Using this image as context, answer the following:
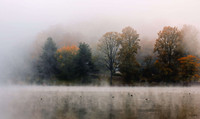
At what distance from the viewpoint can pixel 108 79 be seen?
58844 millimetres

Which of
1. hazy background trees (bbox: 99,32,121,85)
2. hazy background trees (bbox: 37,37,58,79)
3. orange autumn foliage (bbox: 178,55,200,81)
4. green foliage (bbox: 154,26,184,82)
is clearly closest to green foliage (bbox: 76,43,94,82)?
hazy background trees (bbox: 99,32,121,85)

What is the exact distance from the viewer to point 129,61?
54656mm

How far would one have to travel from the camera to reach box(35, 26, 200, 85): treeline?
5244 cm

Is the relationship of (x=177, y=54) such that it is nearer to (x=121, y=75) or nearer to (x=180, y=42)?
(x=180, y=42)

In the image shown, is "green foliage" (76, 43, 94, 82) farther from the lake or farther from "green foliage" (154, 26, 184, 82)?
the lake

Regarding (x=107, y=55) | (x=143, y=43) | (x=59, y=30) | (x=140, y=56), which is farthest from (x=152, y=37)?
(x=59, y=30)

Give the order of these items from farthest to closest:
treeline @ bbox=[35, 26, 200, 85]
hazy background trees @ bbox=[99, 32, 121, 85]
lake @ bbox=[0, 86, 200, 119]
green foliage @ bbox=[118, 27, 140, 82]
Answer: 1. hazy background trees @ bbox=[99, 32, 121, 85]
2. green foliage @ bbox=[118, 27, 140, 82]
3. treeline @ bbox=[35, 26, 200, 85]
4. lake @ bbox=[0, 86, 200, 119]

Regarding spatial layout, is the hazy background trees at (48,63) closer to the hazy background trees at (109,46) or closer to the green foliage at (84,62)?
the green foliage at (84,62)

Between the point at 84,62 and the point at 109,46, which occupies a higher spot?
the point at 109,46

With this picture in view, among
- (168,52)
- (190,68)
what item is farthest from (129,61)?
(190,68)

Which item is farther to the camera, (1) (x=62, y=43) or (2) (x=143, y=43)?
(1) (x=62, y=43)

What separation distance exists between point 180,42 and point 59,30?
4737 cm

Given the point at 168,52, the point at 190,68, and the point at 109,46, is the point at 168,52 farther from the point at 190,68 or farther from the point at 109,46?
the point at 109,46

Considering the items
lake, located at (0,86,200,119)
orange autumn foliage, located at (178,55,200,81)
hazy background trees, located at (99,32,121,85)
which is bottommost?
lake, located at (0,86,200,119)
